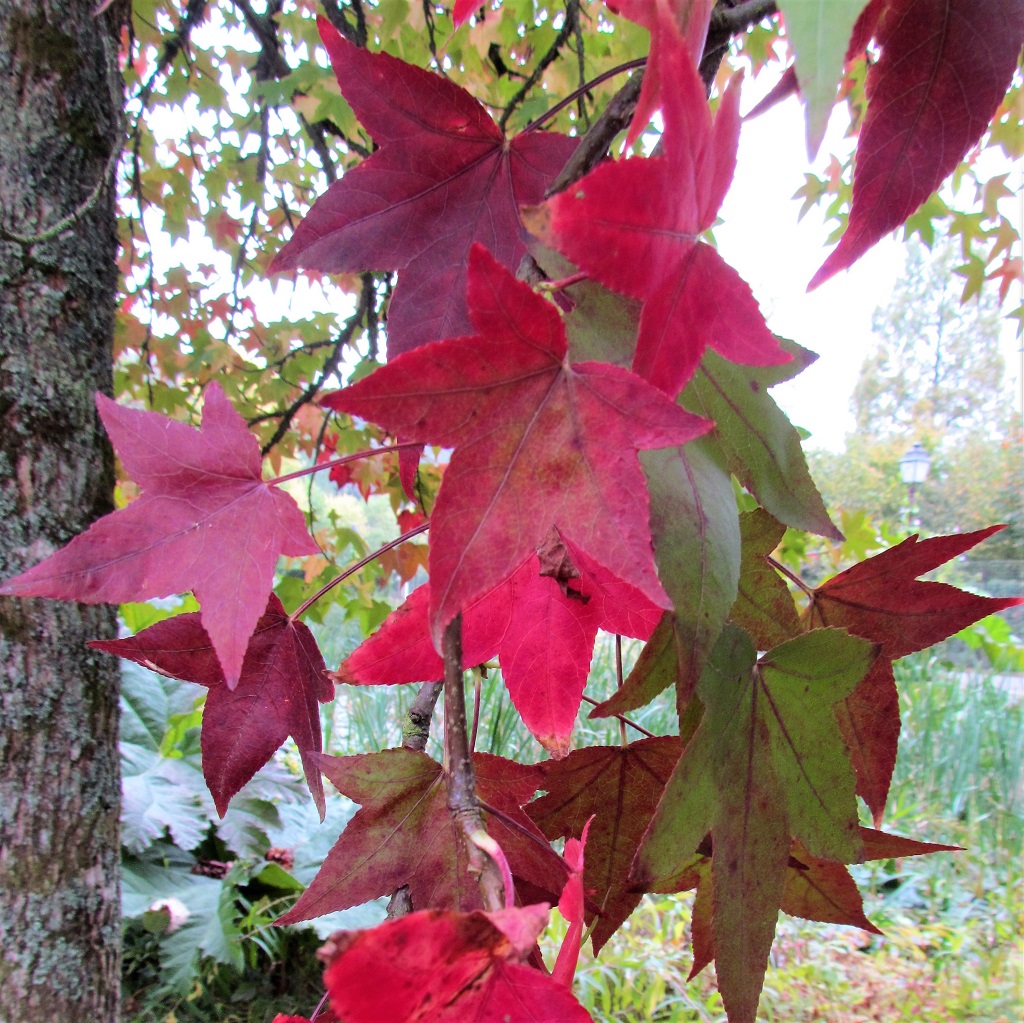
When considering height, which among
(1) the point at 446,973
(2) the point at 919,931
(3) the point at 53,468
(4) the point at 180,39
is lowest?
(2) the point at 919,931

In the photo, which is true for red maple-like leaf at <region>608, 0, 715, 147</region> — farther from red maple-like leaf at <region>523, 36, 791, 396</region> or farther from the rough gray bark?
the rough gray bark

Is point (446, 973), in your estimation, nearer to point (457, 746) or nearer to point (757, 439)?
point (457, 746)

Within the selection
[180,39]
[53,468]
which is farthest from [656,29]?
[180,39]

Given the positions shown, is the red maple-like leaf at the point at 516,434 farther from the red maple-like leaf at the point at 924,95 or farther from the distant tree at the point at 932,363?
the distant tree at the point at 932,363

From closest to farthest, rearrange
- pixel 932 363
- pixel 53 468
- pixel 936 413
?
1. pixel 53 468
2. pixel 936 413
3. pixel 932 363

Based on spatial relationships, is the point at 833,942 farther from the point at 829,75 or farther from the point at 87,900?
the point at 829,75

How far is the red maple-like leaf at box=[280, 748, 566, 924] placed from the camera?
0.26 meters

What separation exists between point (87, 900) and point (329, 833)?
123cm

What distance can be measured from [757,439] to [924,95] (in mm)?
124

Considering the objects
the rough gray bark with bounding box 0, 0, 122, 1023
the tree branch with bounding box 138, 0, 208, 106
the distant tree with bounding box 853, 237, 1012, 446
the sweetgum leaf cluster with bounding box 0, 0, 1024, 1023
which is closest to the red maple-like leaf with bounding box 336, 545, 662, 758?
the sweetgum leaf cluster with bounding box 0, 0, 1024, 1023

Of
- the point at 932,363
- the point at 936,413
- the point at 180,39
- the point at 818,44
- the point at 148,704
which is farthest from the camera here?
the point at 932,363

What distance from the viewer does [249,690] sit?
0.33 metres

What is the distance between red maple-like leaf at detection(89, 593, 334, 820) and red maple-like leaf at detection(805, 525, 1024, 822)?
24 cm

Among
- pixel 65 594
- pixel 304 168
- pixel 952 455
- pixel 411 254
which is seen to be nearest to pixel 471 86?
pixel 304 168
